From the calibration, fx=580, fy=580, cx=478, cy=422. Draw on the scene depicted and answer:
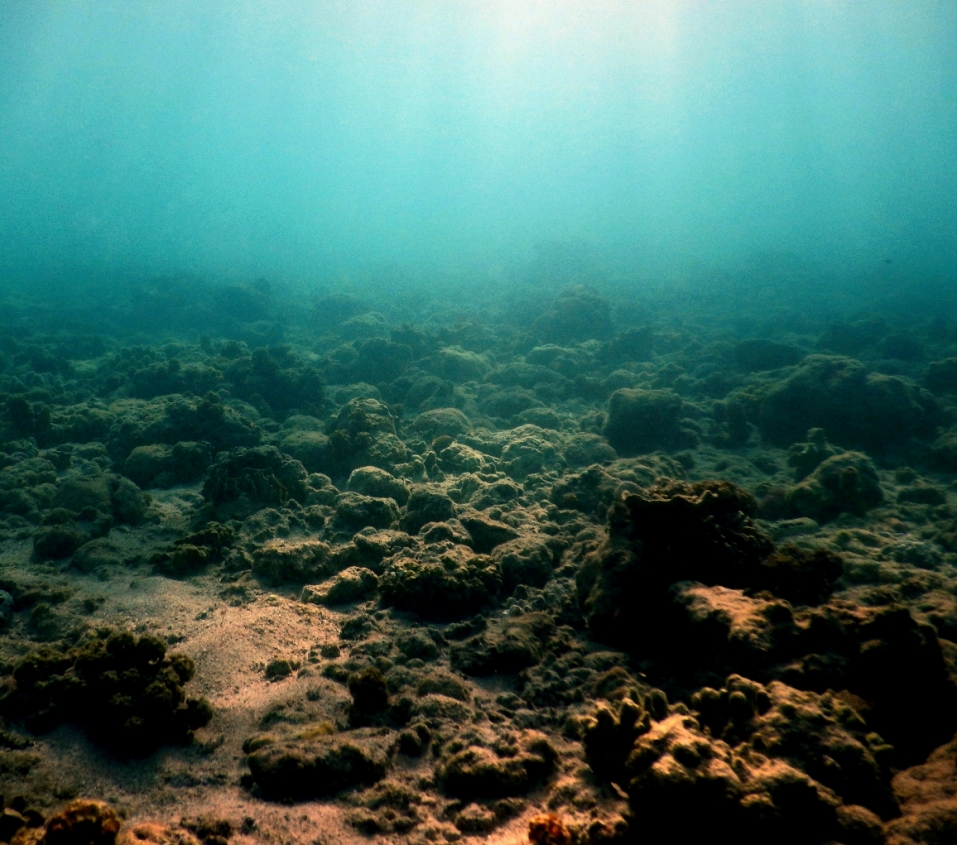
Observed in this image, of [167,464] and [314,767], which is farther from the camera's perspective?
[167,464]

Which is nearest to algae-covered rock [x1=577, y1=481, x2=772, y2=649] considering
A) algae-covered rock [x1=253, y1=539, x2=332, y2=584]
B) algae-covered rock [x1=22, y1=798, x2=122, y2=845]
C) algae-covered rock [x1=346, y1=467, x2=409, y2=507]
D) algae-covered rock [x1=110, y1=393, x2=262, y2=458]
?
algae-covered rock [x1=253, y1=539, x2=332, y2=584]

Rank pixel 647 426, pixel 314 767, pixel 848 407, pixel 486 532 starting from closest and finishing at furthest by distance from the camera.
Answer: pixel 314 767
pixel 486 532
pixel 848 407
pixel 647 426

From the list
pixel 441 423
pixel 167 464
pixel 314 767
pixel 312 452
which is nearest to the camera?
pixel 314 767

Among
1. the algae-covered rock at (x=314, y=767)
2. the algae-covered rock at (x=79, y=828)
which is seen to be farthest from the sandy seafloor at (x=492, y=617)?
the algae-covered rock at (x=79, y=828)

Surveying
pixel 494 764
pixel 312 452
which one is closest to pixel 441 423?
pixel 312 452

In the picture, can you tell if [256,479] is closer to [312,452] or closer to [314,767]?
[312,452]

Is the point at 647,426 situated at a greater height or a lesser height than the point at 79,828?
greater

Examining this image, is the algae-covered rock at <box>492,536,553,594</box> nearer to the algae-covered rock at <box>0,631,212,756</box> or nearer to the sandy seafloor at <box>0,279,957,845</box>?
the sandy seafloor at <box>0,279,957,845</box>

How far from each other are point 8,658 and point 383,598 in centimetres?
495

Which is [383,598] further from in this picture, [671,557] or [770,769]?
[770,769]

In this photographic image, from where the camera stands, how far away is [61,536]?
1098 centimetres

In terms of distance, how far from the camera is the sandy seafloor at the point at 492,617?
497cm

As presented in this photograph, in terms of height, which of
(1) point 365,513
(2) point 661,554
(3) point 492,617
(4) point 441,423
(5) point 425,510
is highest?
(2) point 661,554

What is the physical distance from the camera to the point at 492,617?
898 cm
